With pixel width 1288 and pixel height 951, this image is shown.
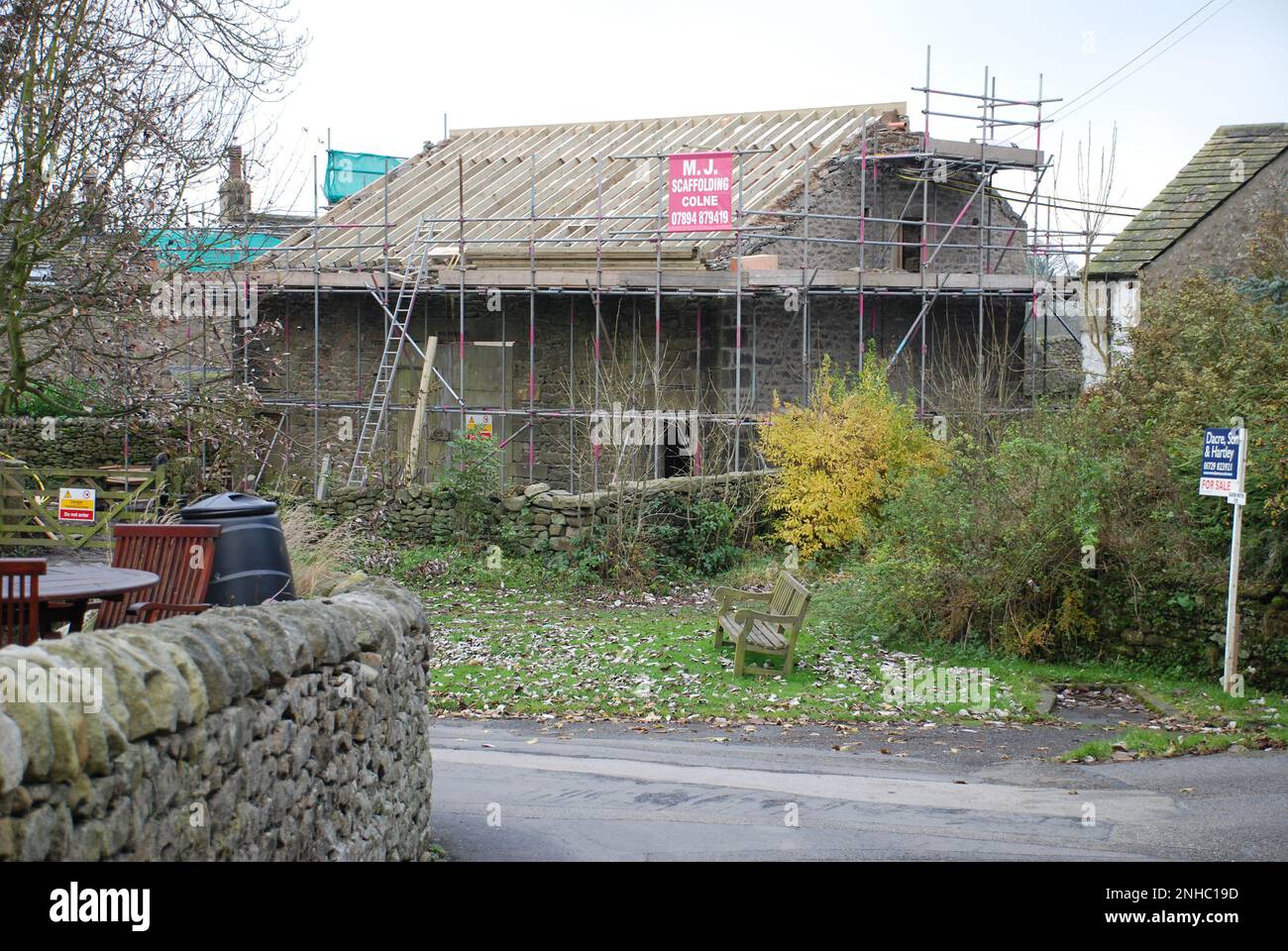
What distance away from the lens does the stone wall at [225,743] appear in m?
3.19

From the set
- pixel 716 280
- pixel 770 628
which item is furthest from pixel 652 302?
pixel 770 628

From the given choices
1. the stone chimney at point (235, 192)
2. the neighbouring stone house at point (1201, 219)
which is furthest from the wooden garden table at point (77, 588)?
the neighbouring stone house at point (1201, 219)

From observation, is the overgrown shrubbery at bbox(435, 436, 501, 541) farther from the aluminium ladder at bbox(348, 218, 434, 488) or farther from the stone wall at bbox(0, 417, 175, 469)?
the stone wall at bbox(0, 417, 175, 469)

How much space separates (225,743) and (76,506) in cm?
1329

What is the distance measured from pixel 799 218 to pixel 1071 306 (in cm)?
558

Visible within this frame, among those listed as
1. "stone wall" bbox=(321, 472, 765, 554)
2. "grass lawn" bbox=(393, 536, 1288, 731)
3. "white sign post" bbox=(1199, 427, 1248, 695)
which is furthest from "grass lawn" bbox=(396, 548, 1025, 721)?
"white sign post" bbox=(1199, 427, 1248, 695)

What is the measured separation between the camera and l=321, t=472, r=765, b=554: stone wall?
1823 centimetres

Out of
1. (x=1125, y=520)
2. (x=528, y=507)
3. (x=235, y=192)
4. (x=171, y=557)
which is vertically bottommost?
(x=528, y=507)

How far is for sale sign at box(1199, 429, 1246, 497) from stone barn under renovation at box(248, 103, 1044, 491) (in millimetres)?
8075

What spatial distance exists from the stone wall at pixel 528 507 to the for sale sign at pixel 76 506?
454 cm

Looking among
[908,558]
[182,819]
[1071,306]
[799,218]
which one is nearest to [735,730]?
[908,558]

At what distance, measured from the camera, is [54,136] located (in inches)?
432

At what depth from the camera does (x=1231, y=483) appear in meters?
11.3

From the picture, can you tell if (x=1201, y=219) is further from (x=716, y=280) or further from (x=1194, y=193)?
(x=716, y=280)
